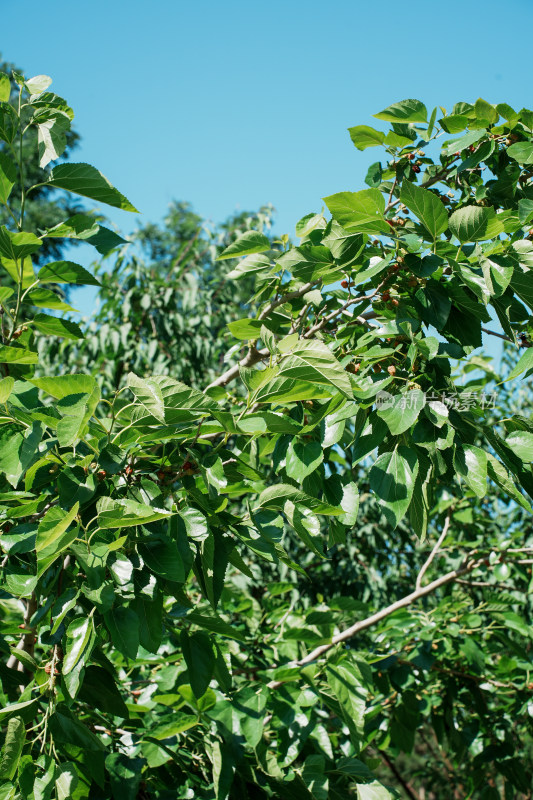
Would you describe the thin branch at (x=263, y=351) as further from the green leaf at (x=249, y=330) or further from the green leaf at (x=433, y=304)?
the green leaf at (x=433, y=304)

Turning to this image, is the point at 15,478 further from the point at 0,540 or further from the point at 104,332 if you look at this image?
the point at 104,332

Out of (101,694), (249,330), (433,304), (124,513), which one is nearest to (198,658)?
(101,694)

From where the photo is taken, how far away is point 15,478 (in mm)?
902

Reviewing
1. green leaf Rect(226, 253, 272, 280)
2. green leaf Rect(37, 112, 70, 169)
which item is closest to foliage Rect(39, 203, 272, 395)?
green leaf Rect(226, 253, 272, 280)

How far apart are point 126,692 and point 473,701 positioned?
136 cm

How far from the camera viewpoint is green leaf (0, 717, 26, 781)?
0.93 m

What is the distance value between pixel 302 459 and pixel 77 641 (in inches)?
16.7

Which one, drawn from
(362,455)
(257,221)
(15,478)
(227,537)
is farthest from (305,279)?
(257,221)

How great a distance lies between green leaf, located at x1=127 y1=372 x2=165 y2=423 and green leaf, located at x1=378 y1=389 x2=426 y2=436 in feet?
1.09

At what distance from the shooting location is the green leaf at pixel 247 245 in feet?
4.37

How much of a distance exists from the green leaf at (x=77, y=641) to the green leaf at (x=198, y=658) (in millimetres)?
259

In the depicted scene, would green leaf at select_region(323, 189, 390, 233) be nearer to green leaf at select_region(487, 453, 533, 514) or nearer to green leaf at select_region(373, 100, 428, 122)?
green leaf at select_region(373, 100, 428, 122)

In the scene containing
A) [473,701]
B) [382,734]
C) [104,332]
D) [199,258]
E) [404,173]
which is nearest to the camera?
[404,173]

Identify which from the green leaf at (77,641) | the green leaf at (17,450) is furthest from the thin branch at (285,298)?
the green leaf at (77,641)
